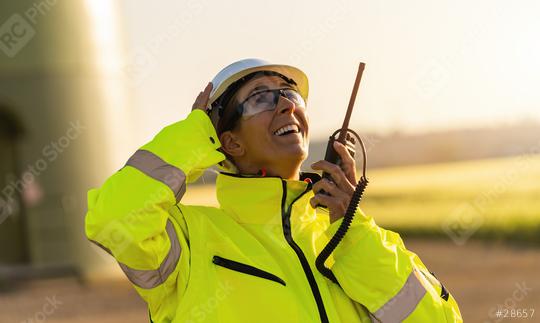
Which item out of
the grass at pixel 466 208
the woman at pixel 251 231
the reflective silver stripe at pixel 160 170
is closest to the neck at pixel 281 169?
the woman at pixel 251 231

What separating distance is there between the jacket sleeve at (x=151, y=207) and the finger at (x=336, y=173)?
0.36 metres

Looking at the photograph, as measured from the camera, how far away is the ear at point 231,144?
344 centimetres

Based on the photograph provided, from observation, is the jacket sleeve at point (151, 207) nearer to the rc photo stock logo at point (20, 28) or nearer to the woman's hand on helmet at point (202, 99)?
the woman's hand on helmet at point (202, 99)

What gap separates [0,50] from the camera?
→ 12430 millimetres

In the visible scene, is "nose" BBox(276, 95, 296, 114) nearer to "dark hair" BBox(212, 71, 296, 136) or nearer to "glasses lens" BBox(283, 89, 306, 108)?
"glasses lens" BBox(283, 89, 306, 108)

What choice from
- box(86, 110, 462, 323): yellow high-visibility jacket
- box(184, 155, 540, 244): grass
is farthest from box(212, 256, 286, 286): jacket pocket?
box(184, 155, 540, 244): grass

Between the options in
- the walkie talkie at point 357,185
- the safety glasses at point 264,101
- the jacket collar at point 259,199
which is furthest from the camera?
the safety glasses at point 264,101

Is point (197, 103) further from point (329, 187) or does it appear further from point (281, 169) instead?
point (329, 187)

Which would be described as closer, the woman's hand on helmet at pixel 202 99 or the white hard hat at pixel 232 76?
the woman's hand on helmet at pixel 202 99

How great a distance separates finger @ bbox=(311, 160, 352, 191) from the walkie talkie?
0.03 metres

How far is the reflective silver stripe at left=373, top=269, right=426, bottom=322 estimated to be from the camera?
→ 3043mm

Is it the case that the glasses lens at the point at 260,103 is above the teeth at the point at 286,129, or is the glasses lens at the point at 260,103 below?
above

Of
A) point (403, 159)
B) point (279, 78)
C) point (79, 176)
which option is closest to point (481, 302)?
point (79, 176)

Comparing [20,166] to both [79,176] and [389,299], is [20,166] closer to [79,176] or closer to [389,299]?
[79,176]
